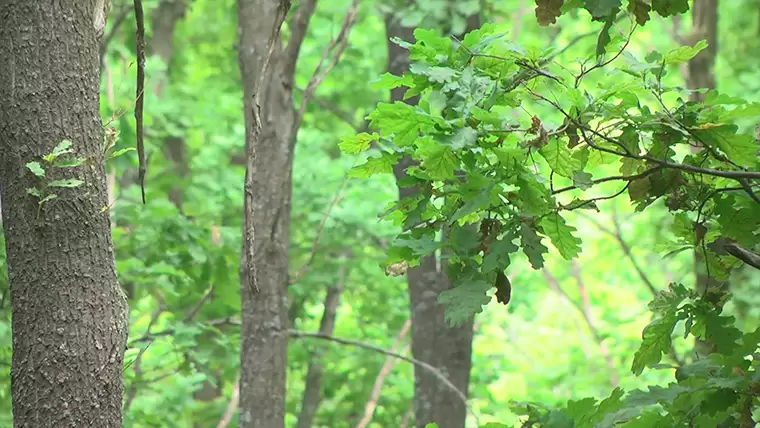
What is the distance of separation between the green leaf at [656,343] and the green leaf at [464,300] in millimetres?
626

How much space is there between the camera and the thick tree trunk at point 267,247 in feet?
14.8

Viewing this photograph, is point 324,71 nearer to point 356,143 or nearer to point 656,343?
point 356,143

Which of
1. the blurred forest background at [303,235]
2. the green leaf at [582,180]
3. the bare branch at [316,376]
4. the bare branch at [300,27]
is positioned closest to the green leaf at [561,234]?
the green leaf at [582,180]

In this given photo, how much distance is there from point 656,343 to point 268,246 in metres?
2.53

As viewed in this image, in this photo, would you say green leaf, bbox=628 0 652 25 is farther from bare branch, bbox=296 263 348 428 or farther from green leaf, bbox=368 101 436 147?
bare branch, bbox=296 263 348 428

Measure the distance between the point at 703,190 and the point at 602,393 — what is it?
9537 millimetres

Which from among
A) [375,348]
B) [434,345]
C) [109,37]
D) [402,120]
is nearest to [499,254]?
[402,120]

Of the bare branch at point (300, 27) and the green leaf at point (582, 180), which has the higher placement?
the bare branch at point (300, 27)

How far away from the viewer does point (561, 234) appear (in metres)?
2.38

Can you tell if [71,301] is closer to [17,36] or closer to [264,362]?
[17,36]

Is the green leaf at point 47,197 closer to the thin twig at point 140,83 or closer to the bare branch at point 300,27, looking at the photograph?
the thin twig at point 140,83

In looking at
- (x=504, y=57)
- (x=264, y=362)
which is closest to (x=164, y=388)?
(x=264, y=362)

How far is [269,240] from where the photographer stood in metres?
4.62

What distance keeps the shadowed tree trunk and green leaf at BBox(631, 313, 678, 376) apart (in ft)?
7.91
